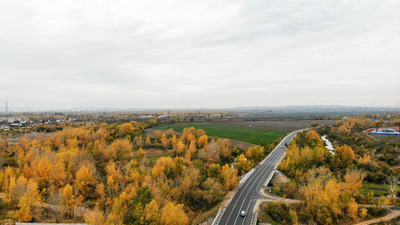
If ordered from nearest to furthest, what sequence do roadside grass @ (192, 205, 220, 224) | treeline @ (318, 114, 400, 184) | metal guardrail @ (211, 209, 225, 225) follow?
metal guardrail @ (211, 209, 225, 225) → roadside grass @ (192, 205, 220, 224) → treeline @ (318, 114, 400, 184)

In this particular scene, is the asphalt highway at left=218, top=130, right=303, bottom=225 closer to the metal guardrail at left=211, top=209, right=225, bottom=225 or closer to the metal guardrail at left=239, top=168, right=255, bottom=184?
the metal guardrail at left=211, top=209, right=225, bottom=225

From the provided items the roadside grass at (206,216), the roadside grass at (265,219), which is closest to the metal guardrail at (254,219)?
the roadside grass at (265,219)

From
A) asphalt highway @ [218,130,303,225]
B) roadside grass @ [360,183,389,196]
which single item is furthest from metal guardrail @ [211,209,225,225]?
roadside grass @ [360,183,389,196]

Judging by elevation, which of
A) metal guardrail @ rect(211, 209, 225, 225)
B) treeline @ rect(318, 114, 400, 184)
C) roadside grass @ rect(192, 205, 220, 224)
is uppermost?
treeline @ rect(318, 114, 400, 184)

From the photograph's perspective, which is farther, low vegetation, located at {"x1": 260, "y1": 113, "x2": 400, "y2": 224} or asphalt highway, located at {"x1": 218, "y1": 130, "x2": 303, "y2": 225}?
low vegetation, located at {"x1": 260, "y1": 113, "x2": 400, "y2": 224}

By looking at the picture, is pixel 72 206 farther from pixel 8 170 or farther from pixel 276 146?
pixel 276 146

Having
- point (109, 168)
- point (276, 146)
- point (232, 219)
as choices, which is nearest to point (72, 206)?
point (109, 168)

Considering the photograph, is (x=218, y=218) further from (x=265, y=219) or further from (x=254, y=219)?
(x=265, y=219)

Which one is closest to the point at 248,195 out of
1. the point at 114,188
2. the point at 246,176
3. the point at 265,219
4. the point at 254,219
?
the point at 265,219
